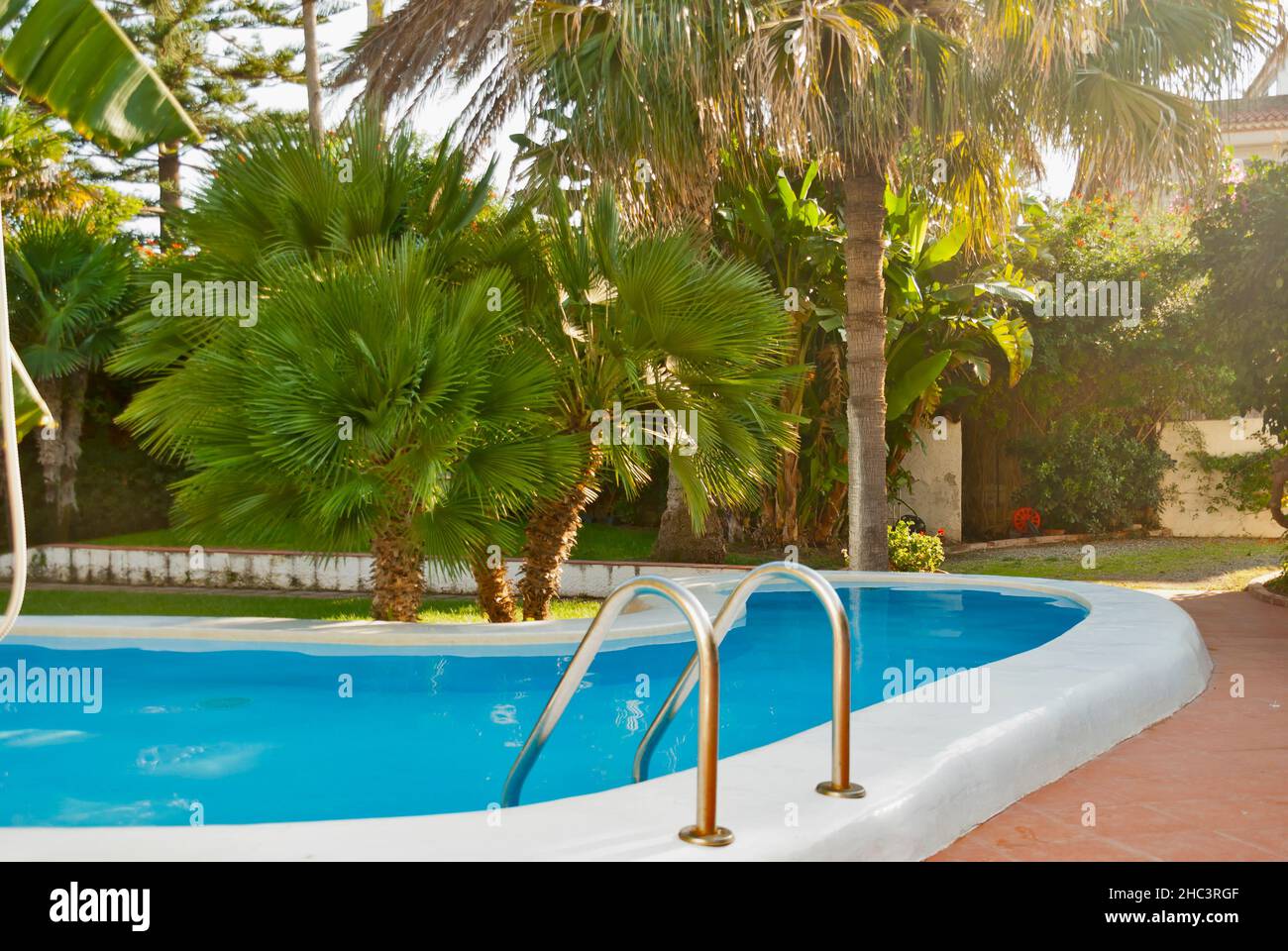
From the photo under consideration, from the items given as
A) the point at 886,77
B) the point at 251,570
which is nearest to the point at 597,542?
the point at 251,570

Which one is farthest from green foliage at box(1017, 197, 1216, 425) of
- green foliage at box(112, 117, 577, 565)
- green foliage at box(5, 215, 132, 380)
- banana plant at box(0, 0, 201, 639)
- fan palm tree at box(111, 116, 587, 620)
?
banana plant at box(0, 0, 201, 639)

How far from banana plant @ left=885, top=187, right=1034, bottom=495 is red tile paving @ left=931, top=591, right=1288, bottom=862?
8051mm

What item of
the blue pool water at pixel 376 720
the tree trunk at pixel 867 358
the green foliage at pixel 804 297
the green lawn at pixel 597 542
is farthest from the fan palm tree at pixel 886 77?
the green lawn at pixel 597 542

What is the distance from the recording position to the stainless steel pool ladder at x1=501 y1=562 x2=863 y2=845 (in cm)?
281

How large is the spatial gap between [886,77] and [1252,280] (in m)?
3.65

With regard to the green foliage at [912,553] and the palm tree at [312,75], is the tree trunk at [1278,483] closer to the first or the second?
the green foliage at [912,553]

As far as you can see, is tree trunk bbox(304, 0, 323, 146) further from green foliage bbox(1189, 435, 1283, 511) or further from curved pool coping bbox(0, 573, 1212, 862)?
curved pool coping bbox(0, 573, 1212, 862)

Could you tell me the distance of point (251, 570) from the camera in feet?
42.1

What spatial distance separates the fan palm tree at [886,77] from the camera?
8.87m

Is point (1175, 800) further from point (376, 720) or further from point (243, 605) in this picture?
point (243, 605)

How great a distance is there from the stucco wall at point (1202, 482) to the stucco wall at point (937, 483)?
12.6 feet

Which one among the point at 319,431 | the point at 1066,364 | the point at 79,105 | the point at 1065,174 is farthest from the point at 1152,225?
the point at 79,105

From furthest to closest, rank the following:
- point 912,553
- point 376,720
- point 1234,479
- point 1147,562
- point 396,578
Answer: point 1234,479
point 1147,562
point 912,553
point 396,578
point 376,720

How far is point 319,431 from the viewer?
6973 mm
